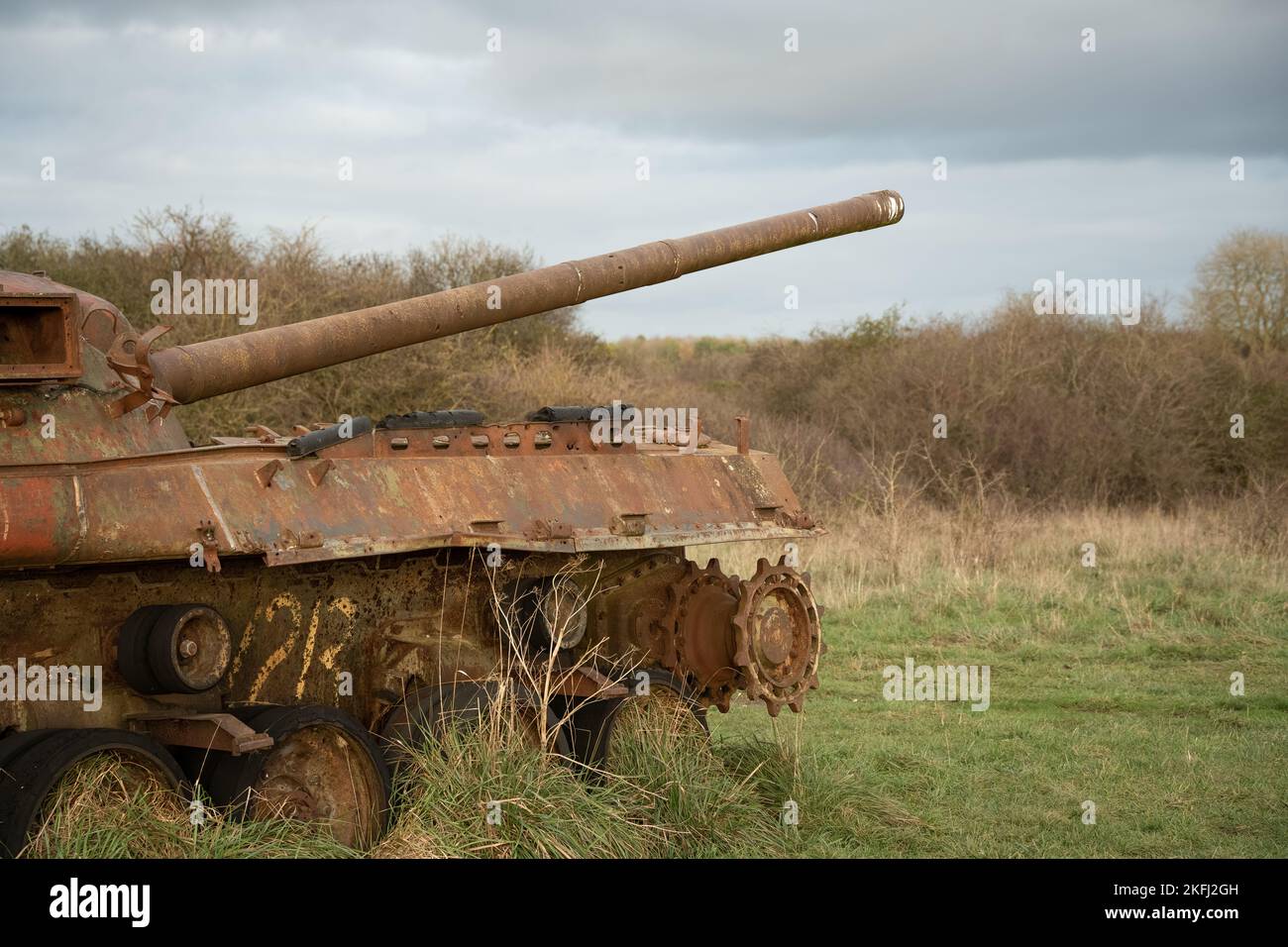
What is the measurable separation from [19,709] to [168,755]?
0.58 meters

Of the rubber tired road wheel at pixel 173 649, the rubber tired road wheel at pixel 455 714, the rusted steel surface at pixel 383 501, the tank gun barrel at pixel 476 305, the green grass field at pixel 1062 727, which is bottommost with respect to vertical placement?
the green grass field at pixel 1062 727

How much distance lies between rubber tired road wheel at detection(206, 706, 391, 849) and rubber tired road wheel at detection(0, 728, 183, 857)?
0.32 metres

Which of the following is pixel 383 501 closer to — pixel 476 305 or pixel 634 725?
pixel 476 305

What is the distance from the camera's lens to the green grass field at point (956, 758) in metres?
5.57

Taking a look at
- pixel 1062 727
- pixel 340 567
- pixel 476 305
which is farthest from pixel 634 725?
pixel 1062 727

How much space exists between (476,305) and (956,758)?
385cm

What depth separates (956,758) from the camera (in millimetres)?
8312

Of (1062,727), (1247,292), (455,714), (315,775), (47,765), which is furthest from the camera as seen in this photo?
(1247,292)

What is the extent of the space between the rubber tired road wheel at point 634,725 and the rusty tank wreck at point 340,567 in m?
0.02

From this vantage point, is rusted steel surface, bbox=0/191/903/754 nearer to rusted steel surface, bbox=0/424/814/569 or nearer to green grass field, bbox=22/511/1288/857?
rusted steel surface, bbox=0/424/814/569

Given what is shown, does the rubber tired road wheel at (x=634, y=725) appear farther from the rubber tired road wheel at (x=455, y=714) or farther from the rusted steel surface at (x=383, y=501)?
the rusted steel surface at (x=383, y=501)

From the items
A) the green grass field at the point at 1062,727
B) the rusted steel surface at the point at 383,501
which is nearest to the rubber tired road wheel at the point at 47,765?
the rusted steel surface at the point at 383,501

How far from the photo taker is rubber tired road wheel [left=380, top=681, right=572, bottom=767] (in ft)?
19.6
